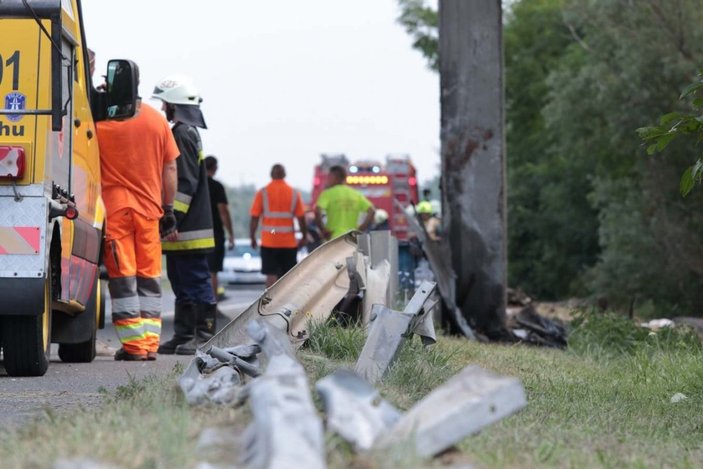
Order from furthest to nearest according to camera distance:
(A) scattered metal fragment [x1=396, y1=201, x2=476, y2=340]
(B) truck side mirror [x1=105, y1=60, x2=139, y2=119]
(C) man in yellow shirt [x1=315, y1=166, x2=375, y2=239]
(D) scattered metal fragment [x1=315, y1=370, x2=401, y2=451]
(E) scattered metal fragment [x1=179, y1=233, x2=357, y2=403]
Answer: (C) man in yellow shirt [x1=315, y1=166, x2=375, y2=239] < (A) scattered metal fragment [x1=396, y1=201, x2=476, y2=340] < (B) truck side mirror [x1=105, y1=60, x2=139, y2=119] < (E) scattered metal fragment [x1=179, y1=233, x2=357, y2=403] < (D) scattered metal fragment [x1=315, y1=370, x2=401, y2=451]

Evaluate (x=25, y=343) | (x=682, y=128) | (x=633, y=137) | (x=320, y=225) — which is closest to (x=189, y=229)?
(x=25, y=343)

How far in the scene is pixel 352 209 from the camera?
18703 millimetres

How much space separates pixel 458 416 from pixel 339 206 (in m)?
14.3

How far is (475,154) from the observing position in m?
13.8

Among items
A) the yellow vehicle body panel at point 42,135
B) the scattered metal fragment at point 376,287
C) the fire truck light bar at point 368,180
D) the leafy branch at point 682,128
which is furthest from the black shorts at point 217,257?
the fire truck light bar at point 368,180

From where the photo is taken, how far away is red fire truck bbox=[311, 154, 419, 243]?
127 ft

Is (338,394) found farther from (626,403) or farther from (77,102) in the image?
(77,102)

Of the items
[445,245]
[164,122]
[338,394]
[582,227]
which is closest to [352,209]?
[445,245]

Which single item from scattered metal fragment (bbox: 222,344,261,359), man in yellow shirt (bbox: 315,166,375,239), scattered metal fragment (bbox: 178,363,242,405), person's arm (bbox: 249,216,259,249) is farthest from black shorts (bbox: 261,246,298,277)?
scattered metal fragment (bbox: 178,363,242,405)

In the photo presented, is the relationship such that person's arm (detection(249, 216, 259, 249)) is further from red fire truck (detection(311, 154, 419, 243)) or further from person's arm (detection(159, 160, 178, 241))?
red fire truck (detection(311, 154, 419, 243))

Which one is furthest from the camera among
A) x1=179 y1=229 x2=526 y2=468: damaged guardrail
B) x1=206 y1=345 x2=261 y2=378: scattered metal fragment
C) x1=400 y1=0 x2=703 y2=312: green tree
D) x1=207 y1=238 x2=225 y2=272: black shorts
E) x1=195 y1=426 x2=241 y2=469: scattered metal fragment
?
x1=400 y1=0 x2=703 y2=312: green tree

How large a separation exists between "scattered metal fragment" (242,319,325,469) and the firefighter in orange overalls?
637 cm

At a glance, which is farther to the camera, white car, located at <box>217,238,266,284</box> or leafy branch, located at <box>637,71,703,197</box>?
white car, located at <box>217,238,266,284</box>

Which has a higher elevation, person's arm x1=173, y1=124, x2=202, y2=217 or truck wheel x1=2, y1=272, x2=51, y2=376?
person's arm x1=173, y1=124, x2=202, y2=217
